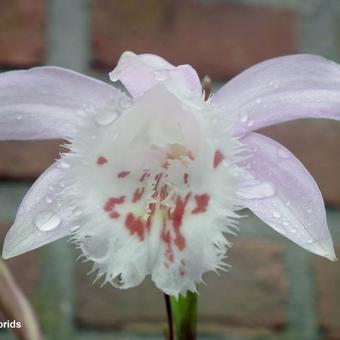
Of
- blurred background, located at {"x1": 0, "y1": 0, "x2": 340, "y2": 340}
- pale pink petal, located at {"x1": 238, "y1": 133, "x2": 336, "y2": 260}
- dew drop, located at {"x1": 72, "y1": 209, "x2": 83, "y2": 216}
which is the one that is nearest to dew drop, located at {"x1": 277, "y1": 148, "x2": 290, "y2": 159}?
pale pink petal, located at {"x1": 238, "y1": 133, "x2": 336, "y2": 260}

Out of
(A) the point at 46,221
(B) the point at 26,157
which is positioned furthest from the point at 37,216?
(B) the point at 26,157

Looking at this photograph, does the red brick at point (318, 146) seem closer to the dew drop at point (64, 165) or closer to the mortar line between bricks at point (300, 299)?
the mortar line between bricks at point (300, 299)

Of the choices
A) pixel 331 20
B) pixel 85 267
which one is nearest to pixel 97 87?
pixel 85 267

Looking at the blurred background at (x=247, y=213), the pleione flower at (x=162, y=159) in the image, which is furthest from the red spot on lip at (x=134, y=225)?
the blurred background at (x=247, y=213)

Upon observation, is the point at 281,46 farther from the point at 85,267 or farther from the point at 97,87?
the point at 97,87

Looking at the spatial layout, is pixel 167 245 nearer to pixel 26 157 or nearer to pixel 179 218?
pixel 179 218

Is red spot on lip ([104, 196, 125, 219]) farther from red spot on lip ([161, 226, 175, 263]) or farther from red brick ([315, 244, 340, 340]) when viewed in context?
red brick ([315, 244, 340, 340])
